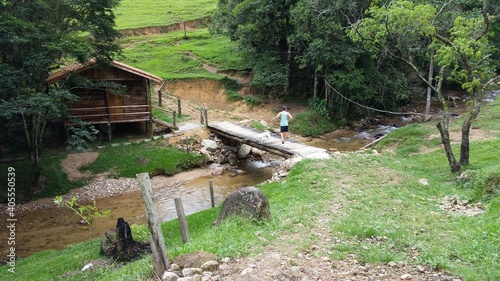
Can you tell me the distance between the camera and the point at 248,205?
8.98 m

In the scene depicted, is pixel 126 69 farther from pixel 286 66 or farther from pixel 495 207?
pixel 495 207

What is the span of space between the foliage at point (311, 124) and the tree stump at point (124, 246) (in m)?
19.1

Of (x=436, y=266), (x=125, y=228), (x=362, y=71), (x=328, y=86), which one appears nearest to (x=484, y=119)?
(x=362, y=71)

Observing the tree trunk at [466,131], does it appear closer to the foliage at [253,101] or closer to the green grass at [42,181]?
the green grass at [42,181]

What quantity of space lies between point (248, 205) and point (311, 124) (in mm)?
21005

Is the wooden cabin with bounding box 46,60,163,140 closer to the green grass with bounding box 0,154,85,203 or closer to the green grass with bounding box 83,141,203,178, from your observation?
the green grass with bounding box 83,141,203,178

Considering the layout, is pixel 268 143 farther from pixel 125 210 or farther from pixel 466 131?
pixel 466 131

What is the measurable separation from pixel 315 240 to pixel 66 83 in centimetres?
1922

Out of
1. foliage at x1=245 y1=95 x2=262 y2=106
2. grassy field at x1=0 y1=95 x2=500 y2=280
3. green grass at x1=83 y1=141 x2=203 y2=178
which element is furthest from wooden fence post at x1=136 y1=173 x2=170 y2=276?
foliage at x1=245 y1=95 x2=262 y2=106

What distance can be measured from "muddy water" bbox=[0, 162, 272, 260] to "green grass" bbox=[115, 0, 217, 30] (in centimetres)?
3358

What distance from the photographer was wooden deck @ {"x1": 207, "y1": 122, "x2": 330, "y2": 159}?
59.5 feet

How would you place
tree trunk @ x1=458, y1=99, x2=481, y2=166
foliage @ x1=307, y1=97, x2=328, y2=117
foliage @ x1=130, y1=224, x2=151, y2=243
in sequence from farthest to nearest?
foliage @ x1=307, y1=97, x2=328, y2=117 < tree trunk @ x1=458, y1=99, x2=481, y2=166 < foliage @ x1=130, y1=224, x2=151, y2=243

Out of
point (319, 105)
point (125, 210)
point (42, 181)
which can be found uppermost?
point (319, 105)

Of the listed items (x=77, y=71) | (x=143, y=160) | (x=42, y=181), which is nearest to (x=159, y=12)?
(x=77, y=71)
